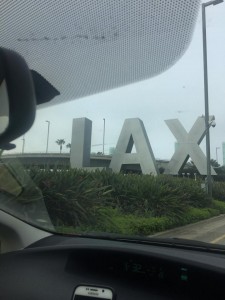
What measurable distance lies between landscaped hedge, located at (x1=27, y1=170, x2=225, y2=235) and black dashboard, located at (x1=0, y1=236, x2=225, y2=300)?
5083 millimetres

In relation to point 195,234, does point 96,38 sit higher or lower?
higher


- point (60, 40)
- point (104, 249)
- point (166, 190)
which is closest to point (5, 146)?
point (60, 40)

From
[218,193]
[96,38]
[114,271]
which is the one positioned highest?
[218,193]

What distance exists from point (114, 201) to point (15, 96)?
12.1 meters

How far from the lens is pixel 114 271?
2373mm

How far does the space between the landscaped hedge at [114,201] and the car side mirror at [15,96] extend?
20.5 ft

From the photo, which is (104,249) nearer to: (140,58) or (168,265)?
(168,265)

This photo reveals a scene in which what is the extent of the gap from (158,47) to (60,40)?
19.7 inches

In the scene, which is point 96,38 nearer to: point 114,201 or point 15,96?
point 15,96

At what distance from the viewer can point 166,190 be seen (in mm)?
16250

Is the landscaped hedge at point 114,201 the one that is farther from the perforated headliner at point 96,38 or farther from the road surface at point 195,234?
the perforated headliner at point 96,38

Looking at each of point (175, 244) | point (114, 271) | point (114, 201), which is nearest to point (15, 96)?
point (114, 271)

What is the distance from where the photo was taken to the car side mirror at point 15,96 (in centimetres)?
160

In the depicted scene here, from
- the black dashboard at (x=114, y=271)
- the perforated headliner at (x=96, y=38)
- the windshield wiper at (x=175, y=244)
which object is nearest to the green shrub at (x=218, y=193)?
the windshield wiper at (x=175, y=244)
